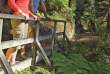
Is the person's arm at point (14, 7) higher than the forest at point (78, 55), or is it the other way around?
the person's arm at point (14, 7)

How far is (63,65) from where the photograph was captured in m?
4.45

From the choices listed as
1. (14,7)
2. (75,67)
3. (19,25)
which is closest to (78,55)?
(75,67)

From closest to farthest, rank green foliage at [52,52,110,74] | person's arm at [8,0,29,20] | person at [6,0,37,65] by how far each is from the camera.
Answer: person's arm at [8,0,29,20] < person at [6,0,37,65] < green foliage at [52,52,110,74]

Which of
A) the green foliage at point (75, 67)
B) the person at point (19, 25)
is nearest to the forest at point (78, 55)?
the green foliage at point (75, 67)

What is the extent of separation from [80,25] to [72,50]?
24941mm

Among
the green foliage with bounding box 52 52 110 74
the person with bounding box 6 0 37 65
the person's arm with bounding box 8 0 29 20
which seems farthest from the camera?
the green foliage with bounding box 52 52 110 74

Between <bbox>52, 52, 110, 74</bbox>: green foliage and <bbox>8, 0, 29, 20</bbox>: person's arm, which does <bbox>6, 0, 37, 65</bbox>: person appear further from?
<bbox>52, 52, 110, 74</bbox>: green foliage

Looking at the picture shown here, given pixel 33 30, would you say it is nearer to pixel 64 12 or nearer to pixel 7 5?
pixel 7 5

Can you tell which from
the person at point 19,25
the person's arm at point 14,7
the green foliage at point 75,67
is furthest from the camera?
the green foliage at point 75,67

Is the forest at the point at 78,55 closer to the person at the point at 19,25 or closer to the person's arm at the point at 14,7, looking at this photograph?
the person at the point at 19,25

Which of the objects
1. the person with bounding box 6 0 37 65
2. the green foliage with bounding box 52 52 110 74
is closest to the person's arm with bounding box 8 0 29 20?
the person with bounding box 6 0 37 65

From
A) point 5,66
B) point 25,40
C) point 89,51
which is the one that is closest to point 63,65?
point 25,40

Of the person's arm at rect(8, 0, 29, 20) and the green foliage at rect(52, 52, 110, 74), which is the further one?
the green foliage at rect(52, 52, 110, 74)

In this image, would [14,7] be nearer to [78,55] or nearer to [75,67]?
[75,67]
